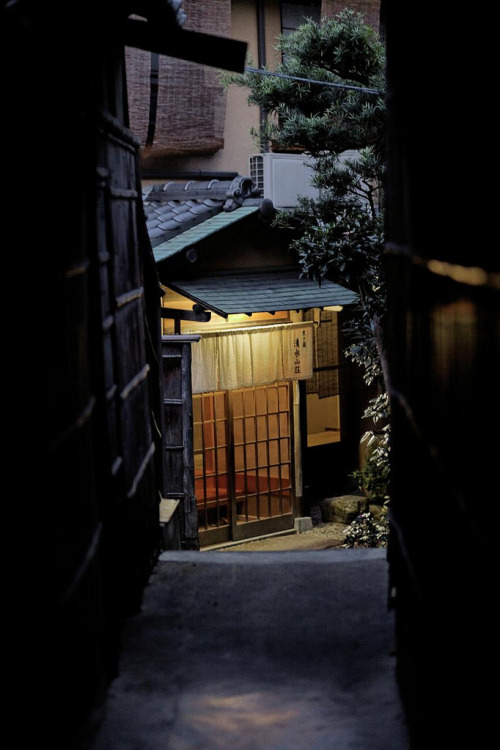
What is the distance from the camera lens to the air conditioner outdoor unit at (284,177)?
1684 cm

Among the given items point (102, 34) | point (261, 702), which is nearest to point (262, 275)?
point (102, 34)

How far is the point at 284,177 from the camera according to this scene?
55.6 feet

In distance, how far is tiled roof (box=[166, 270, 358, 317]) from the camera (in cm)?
1395

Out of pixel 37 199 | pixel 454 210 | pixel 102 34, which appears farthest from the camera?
pixel 102 34

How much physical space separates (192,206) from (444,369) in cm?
1208

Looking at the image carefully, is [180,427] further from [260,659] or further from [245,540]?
[260,659]

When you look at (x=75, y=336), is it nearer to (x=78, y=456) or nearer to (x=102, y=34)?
(x=78, y=456)

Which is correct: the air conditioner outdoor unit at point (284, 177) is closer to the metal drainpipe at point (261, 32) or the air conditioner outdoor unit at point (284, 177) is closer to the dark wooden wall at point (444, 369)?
the metal drainpipe at point (261, 32)

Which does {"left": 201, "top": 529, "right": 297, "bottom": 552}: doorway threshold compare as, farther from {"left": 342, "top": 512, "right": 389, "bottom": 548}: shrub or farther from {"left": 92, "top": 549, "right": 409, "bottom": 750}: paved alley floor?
{"left": 92, "top": 549, "right": 409, "bottom": 750}: paved alley floor

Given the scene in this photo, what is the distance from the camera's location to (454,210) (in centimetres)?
363

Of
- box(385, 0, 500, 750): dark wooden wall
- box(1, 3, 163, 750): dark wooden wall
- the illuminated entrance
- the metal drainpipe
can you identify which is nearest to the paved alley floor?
box(1, 3, 163, 750): dark wooden wall

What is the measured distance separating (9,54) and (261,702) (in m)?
3.82

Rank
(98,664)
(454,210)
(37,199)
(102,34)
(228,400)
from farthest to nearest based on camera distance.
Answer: (228,400), (102,34), (98,664), (37,199), (454,210)

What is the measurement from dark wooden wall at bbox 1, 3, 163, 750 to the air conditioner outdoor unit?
369 inches
